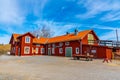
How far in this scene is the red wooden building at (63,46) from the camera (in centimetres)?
2794

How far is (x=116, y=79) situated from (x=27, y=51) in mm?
32261

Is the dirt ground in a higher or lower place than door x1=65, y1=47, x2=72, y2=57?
lower

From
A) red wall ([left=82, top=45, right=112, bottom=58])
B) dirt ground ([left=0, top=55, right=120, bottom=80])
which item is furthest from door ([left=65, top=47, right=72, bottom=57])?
dirt ground ([left=0, top=55, right=120, bottom=80])

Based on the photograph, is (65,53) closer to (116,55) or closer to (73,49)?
(73,49)

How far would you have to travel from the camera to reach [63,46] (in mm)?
35125

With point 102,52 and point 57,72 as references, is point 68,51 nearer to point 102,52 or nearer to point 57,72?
point 102,52

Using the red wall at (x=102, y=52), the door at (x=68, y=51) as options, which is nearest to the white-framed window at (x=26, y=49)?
the door at (x=68, y=51)

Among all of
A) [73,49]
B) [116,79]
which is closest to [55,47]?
[73,49]

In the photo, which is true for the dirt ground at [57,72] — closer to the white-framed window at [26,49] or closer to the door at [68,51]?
the door at [68,51]

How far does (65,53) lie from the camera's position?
112 feet

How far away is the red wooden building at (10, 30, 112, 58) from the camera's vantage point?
27.9m

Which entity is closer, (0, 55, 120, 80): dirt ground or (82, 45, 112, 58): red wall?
(0, 55, 120, 80): dirt ground

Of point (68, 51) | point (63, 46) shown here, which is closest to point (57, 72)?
point (68, 51)

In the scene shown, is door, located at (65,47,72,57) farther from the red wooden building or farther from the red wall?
the red wall
